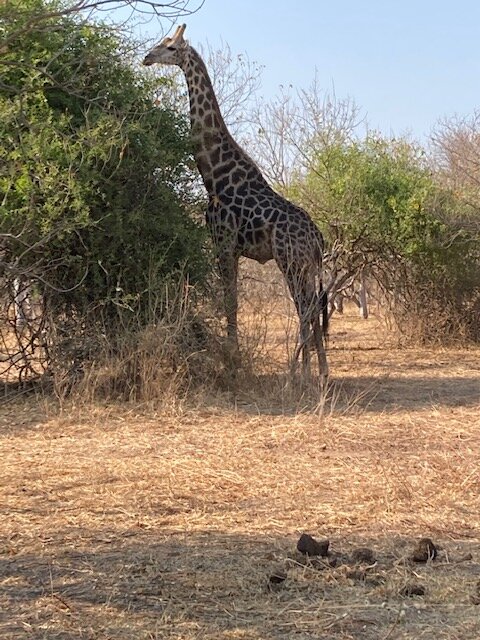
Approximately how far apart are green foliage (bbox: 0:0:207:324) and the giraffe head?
382 mm

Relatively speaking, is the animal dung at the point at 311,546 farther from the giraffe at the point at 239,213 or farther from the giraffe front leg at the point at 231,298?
the giraffe at the point at 239,213

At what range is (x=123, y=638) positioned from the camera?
3.40m

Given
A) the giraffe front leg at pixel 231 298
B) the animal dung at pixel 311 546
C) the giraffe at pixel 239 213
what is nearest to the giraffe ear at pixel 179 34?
the giraffe at pixel 239 213

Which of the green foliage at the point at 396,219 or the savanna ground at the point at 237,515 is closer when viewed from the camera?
the savanna ground at the point at 237,515

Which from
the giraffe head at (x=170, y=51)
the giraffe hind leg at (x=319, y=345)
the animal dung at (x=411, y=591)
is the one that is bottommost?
the animal dung at (x=411, y=591)

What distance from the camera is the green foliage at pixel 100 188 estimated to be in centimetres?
806

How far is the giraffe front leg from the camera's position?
891 centimetres

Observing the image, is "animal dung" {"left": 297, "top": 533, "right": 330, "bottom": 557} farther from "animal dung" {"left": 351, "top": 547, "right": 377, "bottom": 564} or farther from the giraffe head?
the giraffe head

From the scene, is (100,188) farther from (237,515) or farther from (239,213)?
(237,515)

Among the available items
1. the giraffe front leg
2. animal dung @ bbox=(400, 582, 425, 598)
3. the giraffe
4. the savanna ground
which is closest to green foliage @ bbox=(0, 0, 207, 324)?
the giraffe front leg

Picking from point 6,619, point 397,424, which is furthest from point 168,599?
point 397,424

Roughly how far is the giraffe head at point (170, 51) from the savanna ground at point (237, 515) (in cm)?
360

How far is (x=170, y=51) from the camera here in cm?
1000

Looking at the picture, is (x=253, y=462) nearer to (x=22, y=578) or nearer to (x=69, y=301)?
(x=22, y=578)
